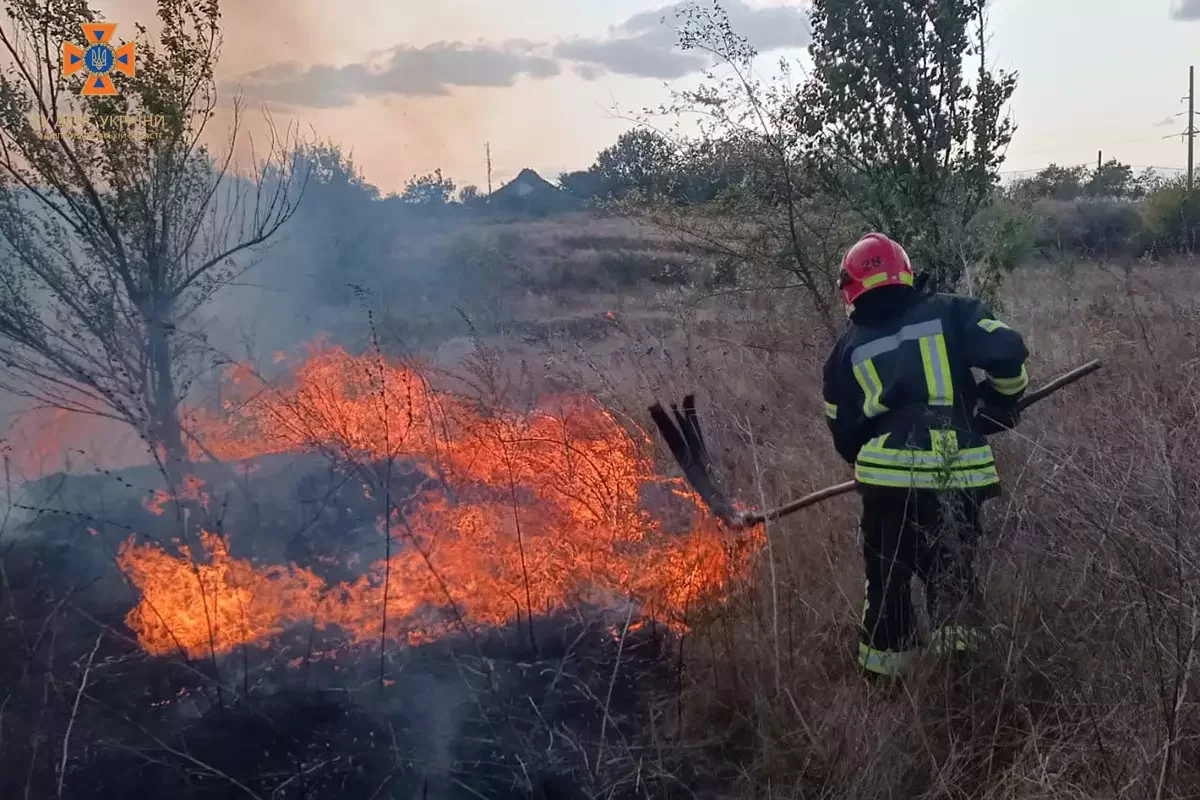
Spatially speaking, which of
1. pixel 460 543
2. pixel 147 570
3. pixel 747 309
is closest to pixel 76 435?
pixel 147 570

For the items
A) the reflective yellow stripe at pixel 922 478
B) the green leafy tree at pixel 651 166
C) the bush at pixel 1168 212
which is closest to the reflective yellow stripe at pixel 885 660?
the reflective yellow stripe at pixel 922 478

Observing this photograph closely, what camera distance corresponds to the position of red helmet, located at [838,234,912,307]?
148 inches

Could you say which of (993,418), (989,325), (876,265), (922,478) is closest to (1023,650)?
(922,478)

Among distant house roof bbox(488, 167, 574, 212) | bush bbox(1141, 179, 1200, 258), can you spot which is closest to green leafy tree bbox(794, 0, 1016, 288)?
bush bbox(1141, 179, 1200, 258)

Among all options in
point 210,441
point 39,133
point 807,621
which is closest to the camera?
point 807,621

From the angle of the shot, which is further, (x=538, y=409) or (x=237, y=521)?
(x=538, y=409)

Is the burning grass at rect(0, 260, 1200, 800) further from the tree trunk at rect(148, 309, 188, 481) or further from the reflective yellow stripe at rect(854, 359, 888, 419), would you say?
the reflective yellow stripe at rect(854, 359, 888, 419)

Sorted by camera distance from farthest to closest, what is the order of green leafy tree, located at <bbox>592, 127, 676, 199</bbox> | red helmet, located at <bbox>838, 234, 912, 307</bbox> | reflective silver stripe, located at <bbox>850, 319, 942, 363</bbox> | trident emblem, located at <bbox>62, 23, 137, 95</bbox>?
green leafy tree, located at <bbox>592, 127, 676, 199</bbox>, trident emblem, located at <bbox>62, 23, 137, 95</bbox>, red helmet, located at <bbox>838, 234, 912, 307</bbox>, reflective silver stripe, located at <bbox>850, 319, 942, 363</bbox>

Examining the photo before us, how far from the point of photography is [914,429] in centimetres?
355

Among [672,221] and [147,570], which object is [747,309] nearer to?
[672,221]

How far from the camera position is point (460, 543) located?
496 centimetres

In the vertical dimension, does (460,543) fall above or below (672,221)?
below

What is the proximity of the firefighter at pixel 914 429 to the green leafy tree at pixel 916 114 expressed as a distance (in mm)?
3195

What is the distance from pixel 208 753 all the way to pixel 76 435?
5.85 meters
